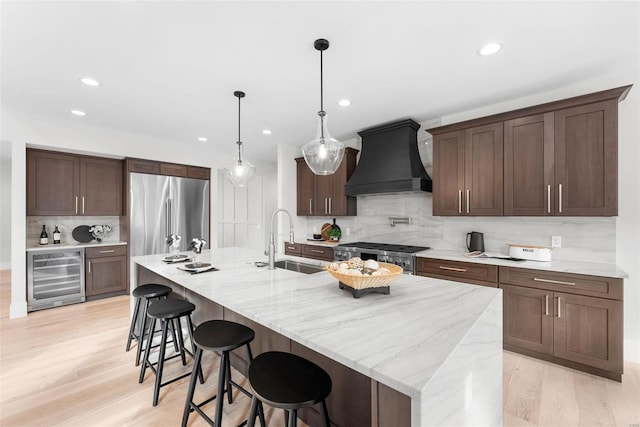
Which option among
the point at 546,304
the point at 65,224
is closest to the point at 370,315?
the point at 546,304

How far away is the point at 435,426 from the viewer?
817 millimetres

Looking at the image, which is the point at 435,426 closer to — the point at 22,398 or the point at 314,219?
the point at 22,398

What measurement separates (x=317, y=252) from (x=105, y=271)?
327 centimetres

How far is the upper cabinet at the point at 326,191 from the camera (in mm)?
4383

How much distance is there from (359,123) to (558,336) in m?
3.10

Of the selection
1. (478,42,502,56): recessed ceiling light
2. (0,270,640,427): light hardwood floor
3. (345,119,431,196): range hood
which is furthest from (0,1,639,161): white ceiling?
(0,270,640,427): light hardwood floor

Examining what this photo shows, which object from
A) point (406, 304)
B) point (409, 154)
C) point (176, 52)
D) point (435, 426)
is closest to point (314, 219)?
point (409, 154)

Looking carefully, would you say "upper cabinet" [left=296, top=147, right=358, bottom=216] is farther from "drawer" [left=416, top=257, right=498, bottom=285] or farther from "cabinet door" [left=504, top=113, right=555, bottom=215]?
"cabinet door" [left=504, top=113, right=555, bottom=215]

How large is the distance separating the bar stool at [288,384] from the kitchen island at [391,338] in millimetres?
121

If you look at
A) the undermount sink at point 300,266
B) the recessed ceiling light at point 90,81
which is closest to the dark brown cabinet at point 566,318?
the undermount sink at point 300,266

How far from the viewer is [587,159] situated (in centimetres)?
240

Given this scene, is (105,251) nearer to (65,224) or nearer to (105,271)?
(105,271)

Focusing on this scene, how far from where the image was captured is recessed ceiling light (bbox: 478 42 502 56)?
202 cm

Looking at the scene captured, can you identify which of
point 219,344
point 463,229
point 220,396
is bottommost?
point 220,396
